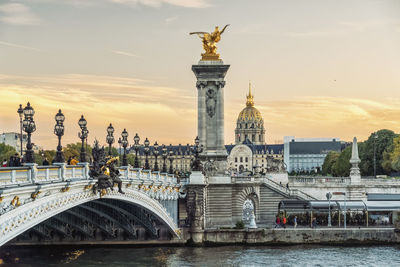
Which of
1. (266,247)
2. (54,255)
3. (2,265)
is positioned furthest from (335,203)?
(2,265)

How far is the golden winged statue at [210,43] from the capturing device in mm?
82250

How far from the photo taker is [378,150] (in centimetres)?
12231

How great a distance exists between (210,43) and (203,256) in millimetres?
29679

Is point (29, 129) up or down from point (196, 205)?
up

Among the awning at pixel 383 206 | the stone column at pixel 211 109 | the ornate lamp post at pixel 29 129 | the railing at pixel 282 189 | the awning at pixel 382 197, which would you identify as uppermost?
the stone column at pixel 211 109

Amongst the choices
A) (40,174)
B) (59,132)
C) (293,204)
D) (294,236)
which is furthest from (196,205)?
(40,174)

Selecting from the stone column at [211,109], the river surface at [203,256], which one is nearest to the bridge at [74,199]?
the river surface at [203,256]

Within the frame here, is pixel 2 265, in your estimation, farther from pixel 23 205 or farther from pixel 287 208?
pixel 287 208

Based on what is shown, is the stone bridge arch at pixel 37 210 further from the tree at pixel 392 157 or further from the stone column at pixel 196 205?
the tree at pixel 392 157

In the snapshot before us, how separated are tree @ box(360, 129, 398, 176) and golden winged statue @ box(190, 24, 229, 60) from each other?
42310mm

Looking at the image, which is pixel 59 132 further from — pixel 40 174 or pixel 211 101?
pixel 211 101

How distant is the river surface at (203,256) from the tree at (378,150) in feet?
190

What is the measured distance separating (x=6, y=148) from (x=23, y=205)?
8635cm

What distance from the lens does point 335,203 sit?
75.1m
